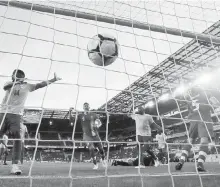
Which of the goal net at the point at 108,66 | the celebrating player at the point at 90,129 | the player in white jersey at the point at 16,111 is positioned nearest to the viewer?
the goal net at the point at 108,66

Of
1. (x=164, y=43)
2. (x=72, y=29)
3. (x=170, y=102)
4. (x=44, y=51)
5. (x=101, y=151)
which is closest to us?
(x=44, y=51)

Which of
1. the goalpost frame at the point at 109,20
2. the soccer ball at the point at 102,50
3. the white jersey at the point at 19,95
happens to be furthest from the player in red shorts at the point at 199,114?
the white jersey at the point at 19,95

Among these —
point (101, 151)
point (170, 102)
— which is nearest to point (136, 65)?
point (101, 151)

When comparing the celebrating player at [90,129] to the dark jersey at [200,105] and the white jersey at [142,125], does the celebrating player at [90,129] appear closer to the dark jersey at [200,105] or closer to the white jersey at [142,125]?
the white jersey at [142,125]

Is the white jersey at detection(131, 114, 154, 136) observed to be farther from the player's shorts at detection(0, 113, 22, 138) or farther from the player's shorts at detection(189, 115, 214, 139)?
the player's shorts at detection(0, 113, 22, 138)

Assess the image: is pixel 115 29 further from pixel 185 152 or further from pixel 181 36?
pixel 185 152

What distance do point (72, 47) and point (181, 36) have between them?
179cm

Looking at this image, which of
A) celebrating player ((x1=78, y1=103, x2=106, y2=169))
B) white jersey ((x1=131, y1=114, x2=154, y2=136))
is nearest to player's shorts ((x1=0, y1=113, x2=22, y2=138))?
celebrating player ((x1=78, y1=103, x2=106, y2=169))

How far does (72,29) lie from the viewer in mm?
3199

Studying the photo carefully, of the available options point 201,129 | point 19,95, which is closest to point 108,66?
point 19,95

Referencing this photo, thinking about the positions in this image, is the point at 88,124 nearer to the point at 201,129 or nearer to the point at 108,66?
the point at 108,66

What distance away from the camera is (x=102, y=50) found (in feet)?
10.5

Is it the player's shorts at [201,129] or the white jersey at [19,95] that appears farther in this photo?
the player's shorts at [201,129]

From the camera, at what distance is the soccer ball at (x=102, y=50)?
3.21 meters
